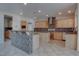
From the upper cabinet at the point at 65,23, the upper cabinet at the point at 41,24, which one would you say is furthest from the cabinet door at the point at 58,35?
the upper cabinet at the point at 41,24

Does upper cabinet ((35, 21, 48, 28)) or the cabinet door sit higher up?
upper cabinet ((35, 21, 48, 28))

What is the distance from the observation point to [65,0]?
6.34 ft

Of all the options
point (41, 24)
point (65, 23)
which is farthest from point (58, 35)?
point (41, 24)

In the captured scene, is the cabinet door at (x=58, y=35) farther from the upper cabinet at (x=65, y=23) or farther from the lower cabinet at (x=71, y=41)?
the lower cabinet at (x=71, y=41)

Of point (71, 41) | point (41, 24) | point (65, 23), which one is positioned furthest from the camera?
point (41, 24)

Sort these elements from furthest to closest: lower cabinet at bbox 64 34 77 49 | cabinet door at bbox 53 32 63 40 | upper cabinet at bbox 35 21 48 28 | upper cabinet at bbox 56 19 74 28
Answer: upper cabinet at bbox 35 21 48 28, cabinet door at bbox 53 32 63 40, upper cabinet at bbox 56 19 74 28, lower cabinet at bbox 64 34 77 49

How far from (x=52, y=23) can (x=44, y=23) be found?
5.39 feet

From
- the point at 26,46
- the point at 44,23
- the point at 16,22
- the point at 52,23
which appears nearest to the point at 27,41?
the point at 26,46

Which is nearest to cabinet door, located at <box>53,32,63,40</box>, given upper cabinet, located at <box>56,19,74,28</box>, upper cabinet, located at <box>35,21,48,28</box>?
upper cabinet, located at <box>56,19,74,28</box>

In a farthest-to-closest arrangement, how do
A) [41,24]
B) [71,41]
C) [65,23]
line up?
[41,24]
[65,23]
[71,41]

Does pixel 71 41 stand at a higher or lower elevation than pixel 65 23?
lower

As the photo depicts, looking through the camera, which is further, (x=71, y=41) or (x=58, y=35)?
(x=58, y=35)

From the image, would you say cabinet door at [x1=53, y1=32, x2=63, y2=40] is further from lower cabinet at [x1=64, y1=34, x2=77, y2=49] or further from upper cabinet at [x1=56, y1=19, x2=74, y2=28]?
lower cabinet at [x1=64, y1=34, x2=77, y2=49]

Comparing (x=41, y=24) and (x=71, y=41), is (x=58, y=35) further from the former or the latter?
(x=71, y=41)
